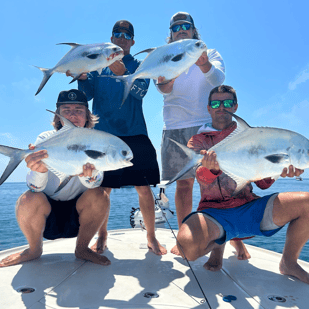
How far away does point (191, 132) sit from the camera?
3.26 meters

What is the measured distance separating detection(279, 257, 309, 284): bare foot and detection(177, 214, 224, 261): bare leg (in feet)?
Answer: 2.16

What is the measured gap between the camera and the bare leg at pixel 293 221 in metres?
2.36

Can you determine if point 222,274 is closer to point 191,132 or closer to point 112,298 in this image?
point 112,298

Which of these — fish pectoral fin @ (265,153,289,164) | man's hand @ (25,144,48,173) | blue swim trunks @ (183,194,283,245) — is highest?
fish pectoral fin @ (265,153,289,164)

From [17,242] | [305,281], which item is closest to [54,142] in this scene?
[305,281]

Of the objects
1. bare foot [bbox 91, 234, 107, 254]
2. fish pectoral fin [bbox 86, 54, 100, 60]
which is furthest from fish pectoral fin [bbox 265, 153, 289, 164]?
bare foot [bbox 91, 234, 107, 254]

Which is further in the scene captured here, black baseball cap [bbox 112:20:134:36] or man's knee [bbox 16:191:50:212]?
black baseball cap [bbox 112:20:134:36]

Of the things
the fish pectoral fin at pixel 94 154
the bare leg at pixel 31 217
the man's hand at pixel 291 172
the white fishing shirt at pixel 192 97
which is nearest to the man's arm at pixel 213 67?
the white fishing shirt at pixel 192 97

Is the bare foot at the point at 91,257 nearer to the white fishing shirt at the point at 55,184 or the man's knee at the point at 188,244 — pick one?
the white fishing shirt at the point at 55,184

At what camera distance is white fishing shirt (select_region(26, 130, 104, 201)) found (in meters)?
2.45

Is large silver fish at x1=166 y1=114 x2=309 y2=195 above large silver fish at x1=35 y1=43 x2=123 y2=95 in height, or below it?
below

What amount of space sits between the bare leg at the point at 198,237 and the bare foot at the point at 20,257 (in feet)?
4.56

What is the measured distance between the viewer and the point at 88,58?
7.50ft

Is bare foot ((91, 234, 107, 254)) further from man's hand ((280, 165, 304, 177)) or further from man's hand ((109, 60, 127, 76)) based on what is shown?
man's hand ((280, 165, 304, 177))
